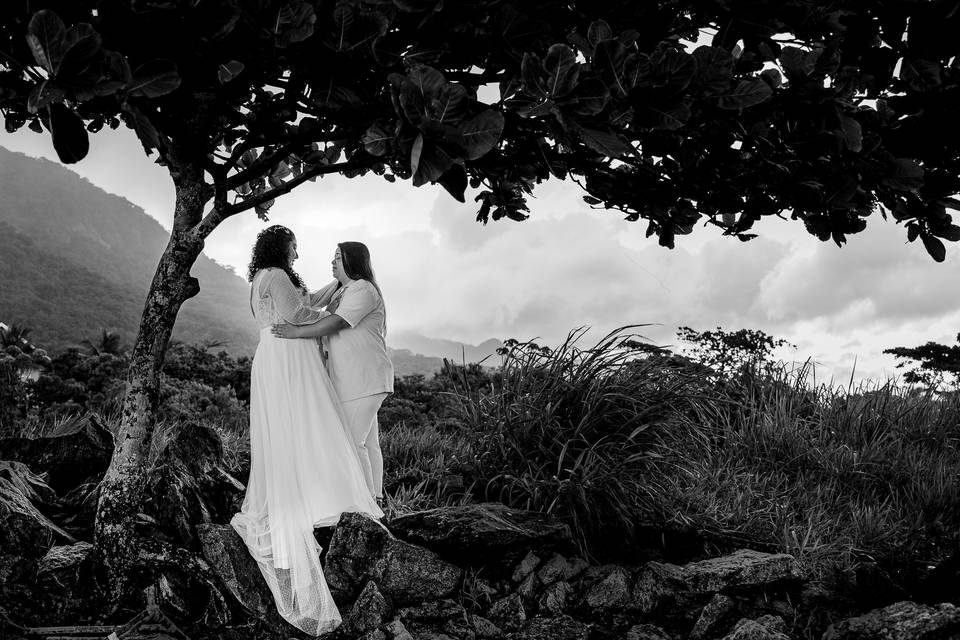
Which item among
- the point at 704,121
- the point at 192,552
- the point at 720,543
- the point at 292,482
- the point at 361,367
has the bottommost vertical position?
the point at 192,552

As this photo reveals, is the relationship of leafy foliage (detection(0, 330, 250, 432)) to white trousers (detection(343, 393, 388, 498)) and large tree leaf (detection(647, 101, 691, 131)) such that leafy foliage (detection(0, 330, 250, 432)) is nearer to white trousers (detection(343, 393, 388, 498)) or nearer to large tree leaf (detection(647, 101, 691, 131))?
white trousers (detection(343, 393, 388, 498))

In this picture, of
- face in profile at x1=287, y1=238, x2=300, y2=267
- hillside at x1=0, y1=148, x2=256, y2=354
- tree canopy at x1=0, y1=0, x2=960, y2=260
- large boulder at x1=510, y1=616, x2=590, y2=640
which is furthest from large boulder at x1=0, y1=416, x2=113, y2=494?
hillside at x1=0, y1=148, x2=256, y2=354

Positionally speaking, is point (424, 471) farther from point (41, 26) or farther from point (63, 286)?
point (63, 286)

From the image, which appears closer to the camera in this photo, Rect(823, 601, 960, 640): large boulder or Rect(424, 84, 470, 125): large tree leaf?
Rect(424, 84, 470, 125): large tree leaf

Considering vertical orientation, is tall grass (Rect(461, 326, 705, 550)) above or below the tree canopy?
below

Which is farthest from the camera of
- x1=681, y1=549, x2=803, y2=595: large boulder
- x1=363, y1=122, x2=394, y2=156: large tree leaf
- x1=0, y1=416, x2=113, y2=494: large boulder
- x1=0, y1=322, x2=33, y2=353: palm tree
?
x1=0, y1=322, x2=33, y2=353: palm tree

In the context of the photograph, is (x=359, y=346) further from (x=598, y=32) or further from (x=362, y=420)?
(x=598, y=32)

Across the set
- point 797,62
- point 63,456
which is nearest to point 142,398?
point 63,456

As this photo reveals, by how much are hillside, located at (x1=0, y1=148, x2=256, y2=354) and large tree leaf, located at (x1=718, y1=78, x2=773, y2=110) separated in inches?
579

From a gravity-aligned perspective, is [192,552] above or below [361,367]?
below

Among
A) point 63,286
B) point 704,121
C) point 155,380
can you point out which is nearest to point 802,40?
point 704,121

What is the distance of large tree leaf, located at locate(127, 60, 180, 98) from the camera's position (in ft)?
8.75

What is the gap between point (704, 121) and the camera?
11.5 feet

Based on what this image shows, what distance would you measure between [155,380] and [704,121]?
423 centimetres
